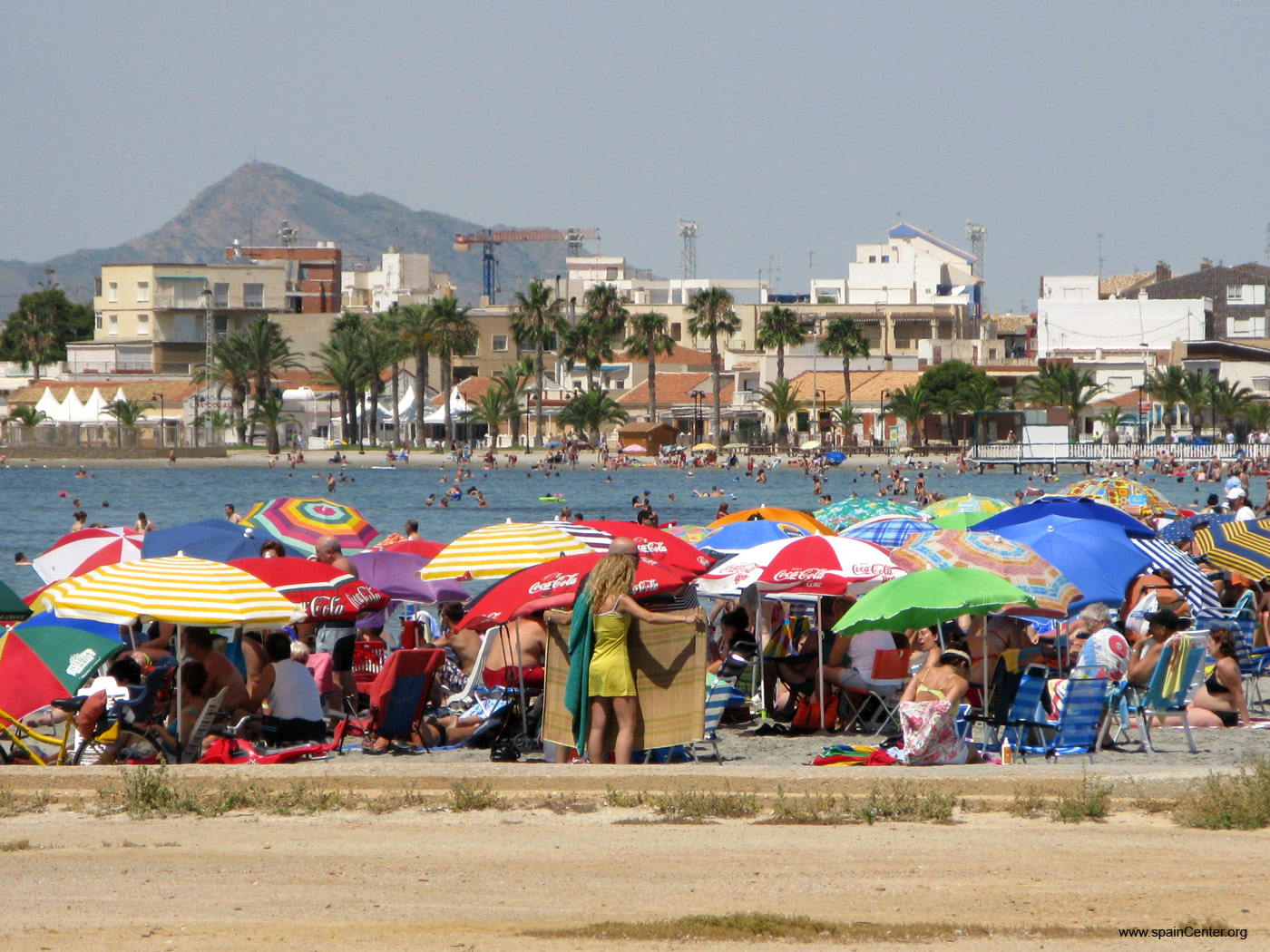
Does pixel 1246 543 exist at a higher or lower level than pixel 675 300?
lower

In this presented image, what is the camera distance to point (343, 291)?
14600cm

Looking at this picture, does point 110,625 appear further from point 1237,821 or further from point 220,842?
point 1237,821

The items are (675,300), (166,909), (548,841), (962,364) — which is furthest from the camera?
(675,300)

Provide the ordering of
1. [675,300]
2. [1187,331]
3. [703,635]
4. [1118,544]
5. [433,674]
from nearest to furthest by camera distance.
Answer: [703,635] → [433,674] → [1118,544] → [1187,331] → [675,300]

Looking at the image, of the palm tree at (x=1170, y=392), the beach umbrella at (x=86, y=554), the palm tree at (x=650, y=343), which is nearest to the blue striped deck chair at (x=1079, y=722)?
the beach umbrella at (x=86, y=554)

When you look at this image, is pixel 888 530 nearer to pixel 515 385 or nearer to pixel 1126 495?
pixel 1126 495

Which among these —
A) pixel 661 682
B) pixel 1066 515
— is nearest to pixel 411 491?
pixel 1066 515

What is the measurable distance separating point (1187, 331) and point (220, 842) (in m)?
106

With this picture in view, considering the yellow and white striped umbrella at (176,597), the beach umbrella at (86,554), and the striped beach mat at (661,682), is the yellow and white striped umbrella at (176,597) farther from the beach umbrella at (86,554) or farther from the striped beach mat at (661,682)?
the beach umbrella at (86,554)

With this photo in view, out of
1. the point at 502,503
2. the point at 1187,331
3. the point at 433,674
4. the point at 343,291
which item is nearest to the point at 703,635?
the point at 433,674

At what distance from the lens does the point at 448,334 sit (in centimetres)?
9944

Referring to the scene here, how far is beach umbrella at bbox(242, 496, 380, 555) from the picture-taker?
16.2 meters

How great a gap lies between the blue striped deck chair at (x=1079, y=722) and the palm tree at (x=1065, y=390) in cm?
8136

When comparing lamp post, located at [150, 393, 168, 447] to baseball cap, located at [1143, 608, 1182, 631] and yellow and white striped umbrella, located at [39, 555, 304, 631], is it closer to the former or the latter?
yellow and white striped umbrella, located at [39, 555, 304, 631]
